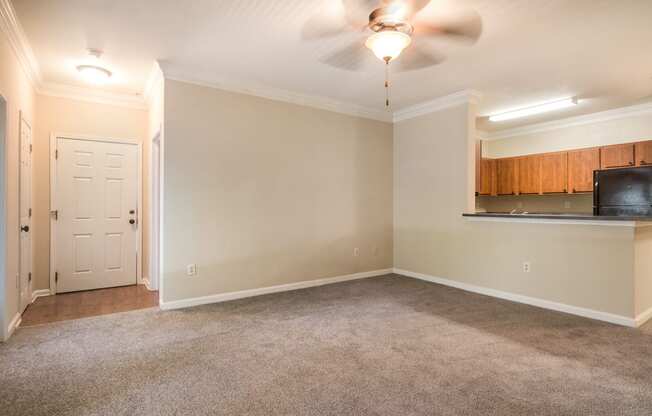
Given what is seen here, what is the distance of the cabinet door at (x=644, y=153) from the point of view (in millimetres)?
4824

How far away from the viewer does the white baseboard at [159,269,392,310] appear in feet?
12.3

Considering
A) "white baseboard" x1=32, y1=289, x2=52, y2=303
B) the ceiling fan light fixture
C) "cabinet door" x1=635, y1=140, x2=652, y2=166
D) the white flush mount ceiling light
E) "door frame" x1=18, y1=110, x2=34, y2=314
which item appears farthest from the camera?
"cabinet door" x1=635, y1=140, x2=652, y2=166

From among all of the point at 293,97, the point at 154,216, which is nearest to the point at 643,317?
the point at 293,97

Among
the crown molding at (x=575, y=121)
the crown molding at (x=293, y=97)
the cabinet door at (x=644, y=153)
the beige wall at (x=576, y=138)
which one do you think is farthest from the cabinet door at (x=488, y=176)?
the crown molding at (x=293, y=97)

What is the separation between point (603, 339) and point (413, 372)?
1.85 metres

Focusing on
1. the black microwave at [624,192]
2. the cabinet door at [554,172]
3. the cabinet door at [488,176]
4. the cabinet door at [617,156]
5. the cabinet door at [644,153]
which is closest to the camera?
the black microwave at [624,192]

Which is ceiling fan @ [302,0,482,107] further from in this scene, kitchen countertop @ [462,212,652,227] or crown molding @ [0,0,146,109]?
crown molding @ [0,0,146,109]

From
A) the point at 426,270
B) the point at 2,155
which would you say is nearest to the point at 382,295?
the point at 426,270

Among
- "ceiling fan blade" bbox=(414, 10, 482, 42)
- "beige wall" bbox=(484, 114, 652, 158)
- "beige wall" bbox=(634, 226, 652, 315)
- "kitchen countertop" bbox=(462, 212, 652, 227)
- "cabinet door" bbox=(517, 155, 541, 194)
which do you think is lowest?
"beige wall" bbox=(634, 226, 652, 315)

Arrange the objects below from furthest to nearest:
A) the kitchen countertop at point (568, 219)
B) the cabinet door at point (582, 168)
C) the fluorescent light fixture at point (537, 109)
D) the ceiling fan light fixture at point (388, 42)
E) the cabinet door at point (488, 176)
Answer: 1. the cabinet door at point (488, 176)
2. the cabinet door at point (582, 168)
3. the fluorescent light fixture at point (537, 109)
4. the kitchen countertop at point (568, 219)
5. the ceiling fan light fixture at point (388, 42)

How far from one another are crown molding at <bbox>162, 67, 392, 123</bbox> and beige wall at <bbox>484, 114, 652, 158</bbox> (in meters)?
2.79

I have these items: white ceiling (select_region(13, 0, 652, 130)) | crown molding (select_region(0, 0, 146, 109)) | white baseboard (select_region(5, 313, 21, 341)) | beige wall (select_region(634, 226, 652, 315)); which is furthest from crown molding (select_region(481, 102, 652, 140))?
white baseboard (select_region(5, 313, 21, 341))

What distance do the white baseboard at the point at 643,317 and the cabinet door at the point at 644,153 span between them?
8.39 feet

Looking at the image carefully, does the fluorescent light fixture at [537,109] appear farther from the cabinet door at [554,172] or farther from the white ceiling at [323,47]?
the cabinet door at [554,172]
